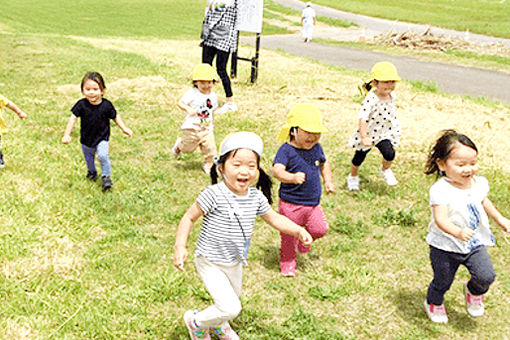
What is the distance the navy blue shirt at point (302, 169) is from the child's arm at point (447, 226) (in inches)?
50.3

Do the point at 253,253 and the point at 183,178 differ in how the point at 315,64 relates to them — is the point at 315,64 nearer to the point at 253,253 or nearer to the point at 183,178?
the point at 183,178

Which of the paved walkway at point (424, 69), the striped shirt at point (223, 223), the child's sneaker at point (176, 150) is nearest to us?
the striped shirt at point (223, 223)

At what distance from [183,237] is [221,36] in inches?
296

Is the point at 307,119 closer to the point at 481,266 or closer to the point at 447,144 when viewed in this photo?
the point at 447,144

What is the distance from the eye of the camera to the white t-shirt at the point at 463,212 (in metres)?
3.81

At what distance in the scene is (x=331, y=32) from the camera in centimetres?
3541

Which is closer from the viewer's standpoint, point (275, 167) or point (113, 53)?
point (275, 167)

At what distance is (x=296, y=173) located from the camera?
4582mm

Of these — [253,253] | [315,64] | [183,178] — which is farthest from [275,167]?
[315,64]

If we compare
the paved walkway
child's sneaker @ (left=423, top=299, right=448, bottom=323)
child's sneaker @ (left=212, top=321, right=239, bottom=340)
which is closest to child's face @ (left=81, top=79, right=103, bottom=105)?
child's sneaker @ (left=212, top=321, right=239, bottom=340)

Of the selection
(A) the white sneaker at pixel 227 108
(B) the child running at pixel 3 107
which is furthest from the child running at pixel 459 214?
(A) the white sneaker at pixel 227 108

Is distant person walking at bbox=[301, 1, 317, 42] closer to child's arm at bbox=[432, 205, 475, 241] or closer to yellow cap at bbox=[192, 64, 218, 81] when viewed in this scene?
yellow cap at bbox=[192, 64, 218, 81]

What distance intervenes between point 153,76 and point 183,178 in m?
6.87

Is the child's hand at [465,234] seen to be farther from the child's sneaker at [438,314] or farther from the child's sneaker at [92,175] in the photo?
the child's sneaker at [92,175]
